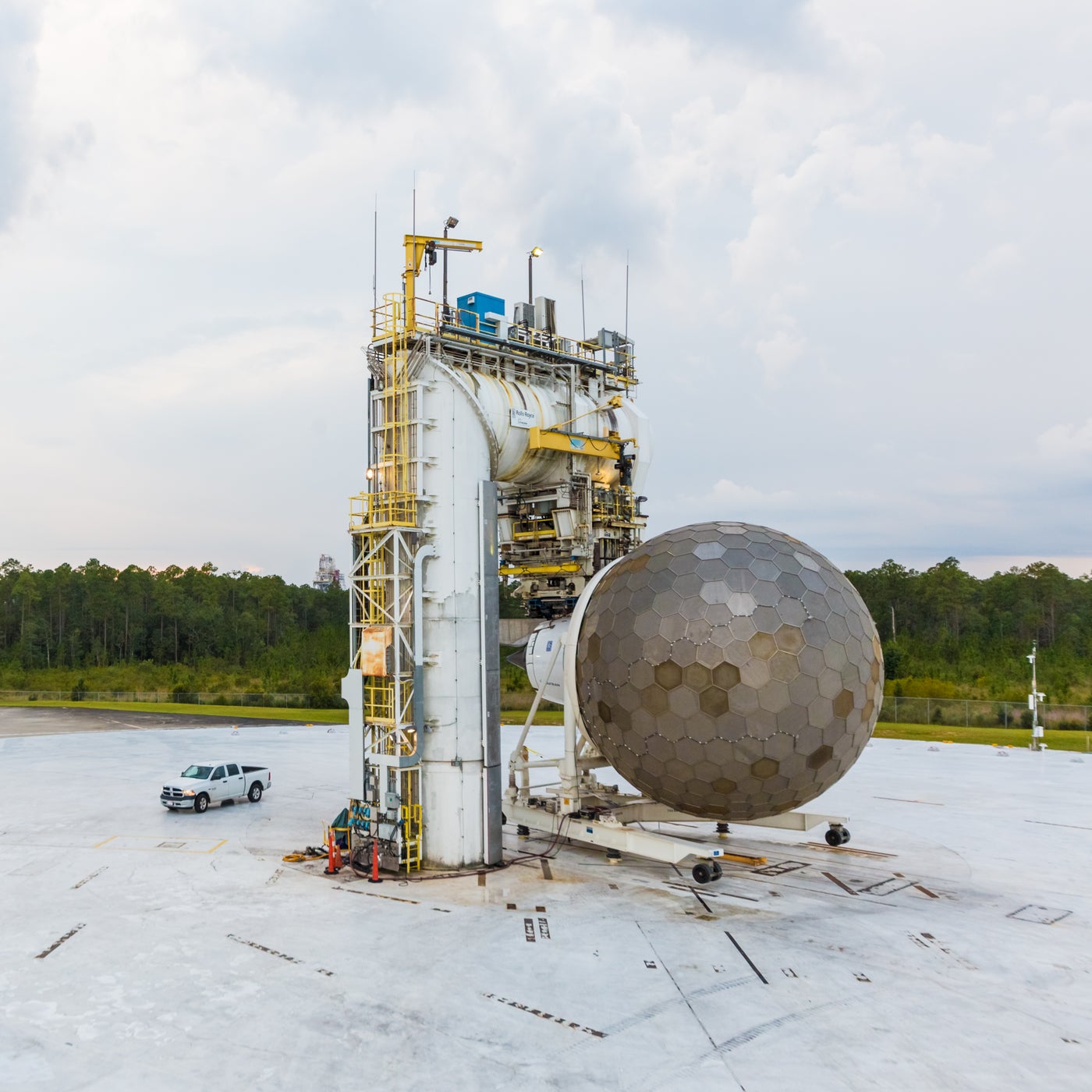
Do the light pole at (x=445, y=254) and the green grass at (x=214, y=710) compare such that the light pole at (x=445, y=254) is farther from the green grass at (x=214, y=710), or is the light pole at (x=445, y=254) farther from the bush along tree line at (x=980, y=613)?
the bush along tree line at (x=980, y=613)

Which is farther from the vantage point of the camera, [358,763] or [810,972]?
[358,763]

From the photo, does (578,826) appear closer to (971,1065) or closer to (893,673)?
(971,1065)

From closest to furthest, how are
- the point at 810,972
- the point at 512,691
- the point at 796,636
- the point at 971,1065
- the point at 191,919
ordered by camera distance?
the point at 971,1065 → the point at 796,636 → the point at 810,972 → the point at 191,919 → the point at 512,691

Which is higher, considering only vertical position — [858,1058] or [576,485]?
[576,485]

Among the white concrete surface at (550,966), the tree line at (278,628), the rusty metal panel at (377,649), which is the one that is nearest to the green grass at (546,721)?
the tree line at (278,628)

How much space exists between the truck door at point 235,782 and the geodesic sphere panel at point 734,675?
19335 mm

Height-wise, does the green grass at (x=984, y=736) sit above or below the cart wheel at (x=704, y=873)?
below

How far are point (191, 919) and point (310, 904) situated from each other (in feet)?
7.40

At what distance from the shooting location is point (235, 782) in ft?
95.6

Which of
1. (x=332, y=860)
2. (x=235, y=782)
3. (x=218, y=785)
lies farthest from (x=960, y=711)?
(x=332, y=860)

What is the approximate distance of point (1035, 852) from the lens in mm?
22672

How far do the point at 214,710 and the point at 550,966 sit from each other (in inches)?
2039

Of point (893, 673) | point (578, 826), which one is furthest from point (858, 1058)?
point (893, 673)

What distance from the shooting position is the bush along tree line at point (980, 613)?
79.6 metres
